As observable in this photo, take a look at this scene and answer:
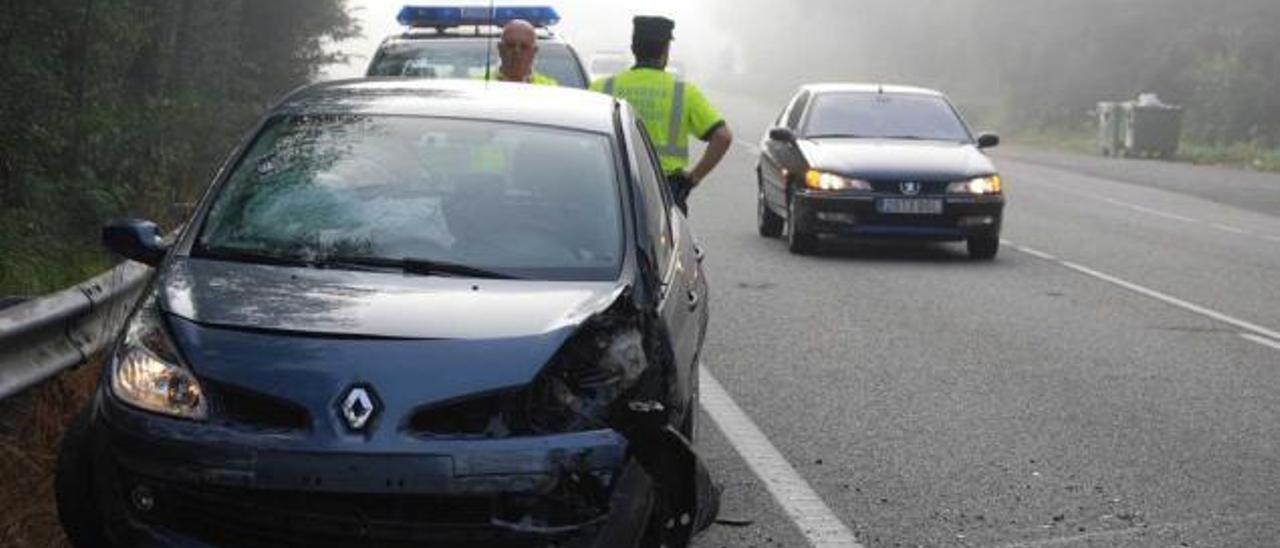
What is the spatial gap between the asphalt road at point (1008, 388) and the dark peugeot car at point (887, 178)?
33 centimetres

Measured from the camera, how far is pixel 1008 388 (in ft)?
29.7

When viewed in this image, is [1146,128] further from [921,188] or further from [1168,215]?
[921,188]

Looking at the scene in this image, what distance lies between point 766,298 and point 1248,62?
36191 millimetres

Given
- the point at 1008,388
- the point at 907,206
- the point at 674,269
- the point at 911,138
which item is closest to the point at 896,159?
the point at 907,206

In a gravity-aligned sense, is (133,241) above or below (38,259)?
above

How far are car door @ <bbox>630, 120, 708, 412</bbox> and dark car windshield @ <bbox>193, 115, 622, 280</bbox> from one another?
6.9 inches

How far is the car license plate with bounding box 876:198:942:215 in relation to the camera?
14.5 meters

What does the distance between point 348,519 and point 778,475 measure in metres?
2.81

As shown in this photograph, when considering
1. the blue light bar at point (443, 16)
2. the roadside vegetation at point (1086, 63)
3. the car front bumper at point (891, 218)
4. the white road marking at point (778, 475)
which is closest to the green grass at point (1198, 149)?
the roadside vegetation at point (1086, 63)

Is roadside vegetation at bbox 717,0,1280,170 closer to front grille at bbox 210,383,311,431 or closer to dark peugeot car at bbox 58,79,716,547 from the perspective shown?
dark peugeot car at bbox 58,79,716,547

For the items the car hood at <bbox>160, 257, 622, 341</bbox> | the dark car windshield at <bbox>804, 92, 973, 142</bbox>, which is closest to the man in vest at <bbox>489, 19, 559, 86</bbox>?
the car hood at <bbox>160, 257, 622, 341</bbox>

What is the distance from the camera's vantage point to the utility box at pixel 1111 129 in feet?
124

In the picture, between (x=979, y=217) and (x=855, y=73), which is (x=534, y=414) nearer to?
(x=979, y=217)

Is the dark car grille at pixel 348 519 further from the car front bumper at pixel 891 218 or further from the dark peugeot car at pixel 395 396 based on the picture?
the car front bumper at pixel 891 218
